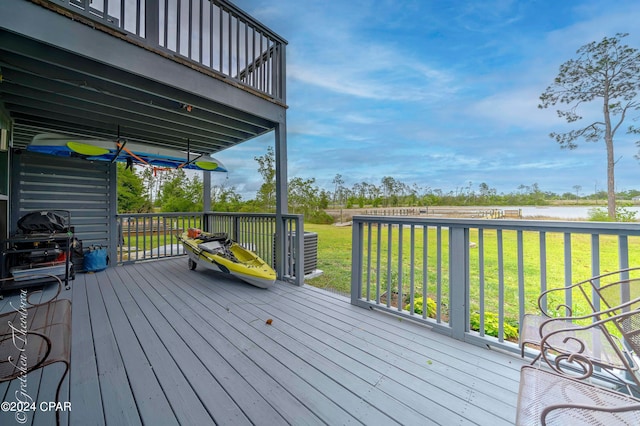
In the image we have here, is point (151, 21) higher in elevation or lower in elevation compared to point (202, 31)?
lower

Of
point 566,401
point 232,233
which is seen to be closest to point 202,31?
point 232,233

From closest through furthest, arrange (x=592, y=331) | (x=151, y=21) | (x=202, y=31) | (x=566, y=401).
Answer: (x=566, y=401) < (x=592, y=331) < (x=151, y=21) < (x=202, y=31)

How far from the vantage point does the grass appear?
6.17 feet

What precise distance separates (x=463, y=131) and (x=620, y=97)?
5712 mm

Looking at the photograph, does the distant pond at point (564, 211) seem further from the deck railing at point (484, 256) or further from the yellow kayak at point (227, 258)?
the yellow kayak at point (227, 258)

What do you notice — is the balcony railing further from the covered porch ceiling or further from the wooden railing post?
the covered porch ceiling

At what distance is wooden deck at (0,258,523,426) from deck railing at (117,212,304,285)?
112 cm

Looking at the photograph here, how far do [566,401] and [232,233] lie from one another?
16.9ft

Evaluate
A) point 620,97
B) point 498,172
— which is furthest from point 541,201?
point 498,172

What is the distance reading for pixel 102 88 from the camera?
2889 millimetres

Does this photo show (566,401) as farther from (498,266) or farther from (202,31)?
(202,31)

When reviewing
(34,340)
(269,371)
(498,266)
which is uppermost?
(498,266)

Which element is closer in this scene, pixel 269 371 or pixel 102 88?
pixel 269 371

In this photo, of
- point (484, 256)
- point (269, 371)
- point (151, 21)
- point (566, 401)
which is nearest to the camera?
point (566, 401)
